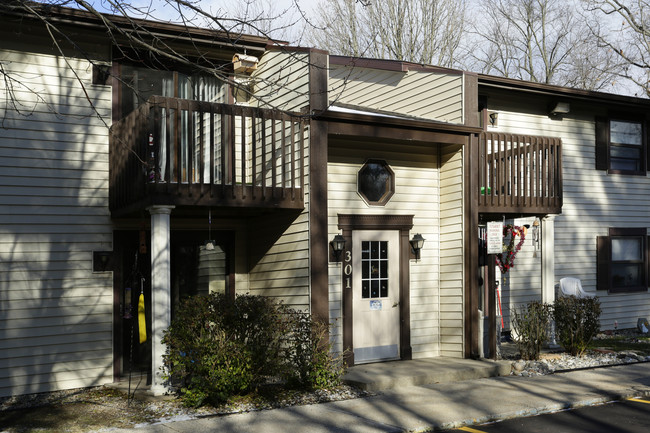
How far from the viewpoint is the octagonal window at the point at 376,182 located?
11812 millimetres

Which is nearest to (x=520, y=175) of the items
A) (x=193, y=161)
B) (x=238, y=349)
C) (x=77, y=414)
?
(x=193, y=161)

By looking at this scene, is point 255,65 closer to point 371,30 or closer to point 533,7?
point 371,30

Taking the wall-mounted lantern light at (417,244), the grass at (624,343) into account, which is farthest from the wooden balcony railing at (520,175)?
the grass at (624,343)

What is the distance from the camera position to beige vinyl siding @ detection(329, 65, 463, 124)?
12.3m

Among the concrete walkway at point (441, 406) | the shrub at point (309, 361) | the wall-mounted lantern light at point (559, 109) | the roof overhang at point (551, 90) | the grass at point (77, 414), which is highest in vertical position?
the roof overhang at point (551, 90)

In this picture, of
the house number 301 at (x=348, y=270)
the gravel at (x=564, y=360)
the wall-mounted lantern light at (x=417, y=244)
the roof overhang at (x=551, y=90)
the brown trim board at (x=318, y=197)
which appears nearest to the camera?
the brown trim board at (x=318, y=197)

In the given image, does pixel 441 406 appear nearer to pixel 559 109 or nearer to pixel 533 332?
pixel 533 332

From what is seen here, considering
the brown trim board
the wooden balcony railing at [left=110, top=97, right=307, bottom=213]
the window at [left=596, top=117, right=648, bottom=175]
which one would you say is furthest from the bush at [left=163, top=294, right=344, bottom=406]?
the window at [left=596, top=117, right=648, bottom=175]

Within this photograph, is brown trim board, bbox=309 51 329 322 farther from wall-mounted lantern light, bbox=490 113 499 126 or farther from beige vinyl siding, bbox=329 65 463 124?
wall-mounted lantern light, bbox=490 113 499 126

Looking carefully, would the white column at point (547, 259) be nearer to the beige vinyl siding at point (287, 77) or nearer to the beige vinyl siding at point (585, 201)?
the beige vinyl siding at point (585, 201)

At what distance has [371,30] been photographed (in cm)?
2695

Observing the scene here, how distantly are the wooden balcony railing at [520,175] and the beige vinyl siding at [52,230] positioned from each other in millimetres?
6435

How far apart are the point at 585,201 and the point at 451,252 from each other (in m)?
5.59

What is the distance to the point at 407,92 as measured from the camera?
44.7ft
